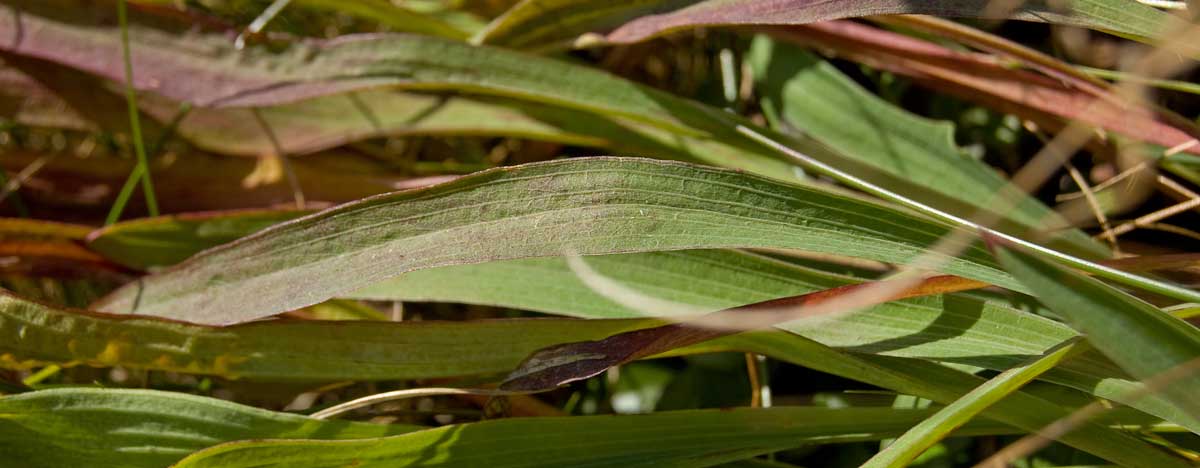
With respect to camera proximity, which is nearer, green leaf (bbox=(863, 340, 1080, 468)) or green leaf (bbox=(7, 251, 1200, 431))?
green leaf (bbox=(863, 340, 1080, 468))

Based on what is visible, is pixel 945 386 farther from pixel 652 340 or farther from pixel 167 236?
pixel 167 236

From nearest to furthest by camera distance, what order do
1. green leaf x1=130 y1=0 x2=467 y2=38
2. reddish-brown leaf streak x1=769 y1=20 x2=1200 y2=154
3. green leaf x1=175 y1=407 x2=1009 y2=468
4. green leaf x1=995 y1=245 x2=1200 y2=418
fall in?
green leaf x1=995 y1=245 x2=1200 y2=418
green leaf x1=175 y1=407 x2=1009 y2=468
reddish-brown leaf streak x1=769 y1=20 x2=1200 y2=154
green leaf x1=130 y1=0 x2=467 y2=38

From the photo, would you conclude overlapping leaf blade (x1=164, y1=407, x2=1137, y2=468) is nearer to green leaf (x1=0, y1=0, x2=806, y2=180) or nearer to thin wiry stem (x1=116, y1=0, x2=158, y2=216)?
green leaf (x1=0, y1=0, x2=806, y2=180)

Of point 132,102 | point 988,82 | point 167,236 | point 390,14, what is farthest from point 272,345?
point 988,82

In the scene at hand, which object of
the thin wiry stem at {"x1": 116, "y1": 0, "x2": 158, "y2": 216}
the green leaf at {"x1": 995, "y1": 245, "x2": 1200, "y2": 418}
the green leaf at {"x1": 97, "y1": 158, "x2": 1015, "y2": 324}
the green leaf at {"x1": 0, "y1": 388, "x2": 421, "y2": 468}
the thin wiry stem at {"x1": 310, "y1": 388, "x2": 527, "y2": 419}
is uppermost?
the thin wiry stem at {"x1": 116, "y1": 0, "x2": 158, "y2": 216}

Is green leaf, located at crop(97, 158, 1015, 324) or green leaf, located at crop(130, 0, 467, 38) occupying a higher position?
green leaf, located at crop(130, 0, 467, 38)

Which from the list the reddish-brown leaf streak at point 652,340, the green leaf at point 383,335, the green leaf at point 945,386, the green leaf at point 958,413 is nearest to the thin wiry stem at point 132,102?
the green leaf at point 383,335

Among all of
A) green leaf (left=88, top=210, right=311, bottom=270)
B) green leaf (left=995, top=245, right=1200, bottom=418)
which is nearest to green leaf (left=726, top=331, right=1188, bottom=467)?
green leaf (left=995, top=245, right=1200, bottom=418)
